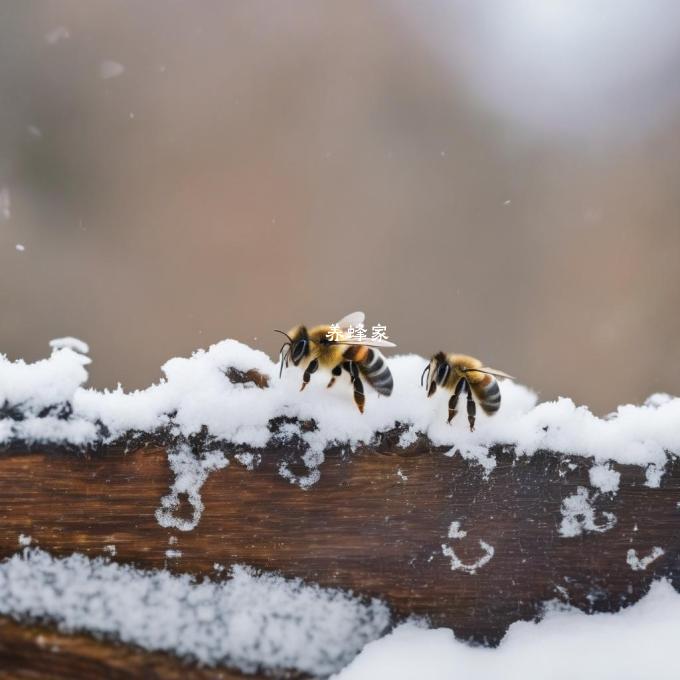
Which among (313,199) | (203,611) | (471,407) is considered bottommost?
(203,611)

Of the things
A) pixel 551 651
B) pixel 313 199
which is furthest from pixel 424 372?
pixel 313 199

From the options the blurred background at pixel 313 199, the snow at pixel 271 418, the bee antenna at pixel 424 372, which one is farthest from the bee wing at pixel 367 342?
the blurred background at pixel 313 199

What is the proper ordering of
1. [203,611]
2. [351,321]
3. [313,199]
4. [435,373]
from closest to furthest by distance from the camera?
1. [203,611]
2. [435,373]
3. [351,321]
4. [313,199]

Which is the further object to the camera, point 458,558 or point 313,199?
point 313,199

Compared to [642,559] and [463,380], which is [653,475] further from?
[463,380]

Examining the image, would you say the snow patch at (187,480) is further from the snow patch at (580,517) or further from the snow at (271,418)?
the snow patch at (580,517)

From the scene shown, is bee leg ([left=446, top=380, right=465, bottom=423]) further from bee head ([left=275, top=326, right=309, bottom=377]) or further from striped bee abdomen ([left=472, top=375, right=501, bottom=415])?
bee head ([left=275, top=326, right=309, bottom=377])
